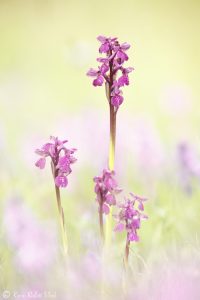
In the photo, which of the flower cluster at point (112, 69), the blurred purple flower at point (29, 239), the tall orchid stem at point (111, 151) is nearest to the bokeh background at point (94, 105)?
the blurred purple flower at point (29, 239)

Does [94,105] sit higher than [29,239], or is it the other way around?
[94,105]

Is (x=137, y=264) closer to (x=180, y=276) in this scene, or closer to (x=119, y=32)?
(x=180, y=276)

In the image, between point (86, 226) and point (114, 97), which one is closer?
point (114, 97)

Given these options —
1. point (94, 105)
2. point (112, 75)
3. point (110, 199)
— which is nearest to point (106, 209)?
point (110, 199)

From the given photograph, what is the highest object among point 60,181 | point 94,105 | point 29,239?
point 94,105

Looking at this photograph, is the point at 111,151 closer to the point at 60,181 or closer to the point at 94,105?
the point at 60,181

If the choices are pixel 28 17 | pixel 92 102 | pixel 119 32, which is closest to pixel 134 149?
pixel 92 102

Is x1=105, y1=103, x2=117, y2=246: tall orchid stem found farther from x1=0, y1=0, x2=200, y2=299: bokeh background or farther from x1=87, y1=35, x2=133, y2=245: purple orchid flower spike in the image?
x1=0, y1=0, x2=200, y2=299: bokeh background
